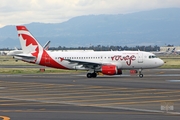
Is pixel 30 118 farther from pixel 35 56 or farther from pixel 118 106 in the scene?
pixel 35 56

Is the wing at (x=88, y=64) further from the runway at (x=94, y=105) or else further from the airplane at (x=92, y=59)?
the runway at (x=94, y=105)

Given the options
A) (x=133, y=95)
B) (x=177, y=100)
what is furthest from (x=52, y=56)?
(x=177, y=100)

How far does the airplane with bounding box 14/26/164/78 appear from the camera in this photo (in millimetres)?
57375

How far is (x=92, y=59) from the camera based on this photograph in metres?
59.1

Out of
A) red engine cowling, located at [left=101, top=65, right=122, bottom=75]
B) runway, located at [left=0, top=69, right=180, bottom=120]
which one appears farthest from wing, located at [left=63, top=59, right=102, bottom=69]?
runway, located at [left=0, top=69, right=180, bottom=120]

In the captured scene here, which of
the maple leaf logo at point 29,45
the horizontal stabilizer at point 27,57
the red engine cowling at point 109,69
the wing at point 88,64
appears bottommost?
the red engine cowling at point 109,69

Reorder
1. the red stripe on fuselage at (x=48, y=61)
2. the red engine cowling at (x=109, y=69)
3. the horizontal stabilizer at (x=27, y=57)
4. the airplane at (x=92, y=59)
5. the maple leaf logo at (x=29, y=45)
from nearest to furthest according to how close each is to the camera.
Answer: the red engine cowling at (x=109, y=69) < the airplane at (x=92, y=59) < the horizontal stabilizer at (x=27, y=57) < the red stripe on fuselage at (x=48, y=61) < the maple leaf logo at (x=29, y=45)

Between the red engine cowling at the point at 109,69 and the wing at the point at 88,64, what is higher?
the wing at the point at 88,64

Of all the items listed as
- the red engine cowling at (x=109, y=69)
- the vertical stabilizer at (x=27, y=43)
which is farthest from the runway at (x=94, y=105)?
the vertical stabilizer at (x=27, y=43)

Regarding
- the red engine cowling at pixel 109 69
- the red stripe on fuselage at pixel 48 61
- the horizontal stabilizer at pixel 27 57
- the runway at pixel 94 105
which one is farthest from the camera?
the red stripe on fuselage at pixel 48 61

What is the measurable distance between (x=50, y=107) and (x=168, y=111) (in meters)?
5.87

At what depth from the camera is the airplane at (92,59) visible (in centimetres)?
5738

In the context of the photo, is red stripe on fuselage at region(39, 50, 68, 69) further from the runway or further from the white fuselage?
the runway

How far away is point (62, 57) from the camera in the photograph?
6006 cm
